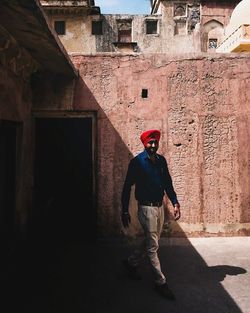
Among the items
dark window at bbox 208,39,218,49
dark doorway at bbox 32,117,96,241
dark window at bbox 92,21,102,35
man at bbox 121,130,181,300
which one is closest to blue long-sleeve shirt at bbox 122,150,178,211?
man at bbox 121,130,181,300

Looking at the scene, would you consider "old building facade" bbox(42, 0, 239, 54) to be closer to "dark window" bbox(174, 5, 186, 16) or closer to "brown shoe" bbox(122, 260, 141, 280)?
"dark window" bbox(174, 5, 186, 16)

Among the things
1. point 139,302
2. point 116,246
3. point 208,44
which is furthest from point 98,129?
point 208,44

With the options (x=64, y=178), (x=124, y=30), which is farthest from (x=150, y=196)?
(x=124, y=30)

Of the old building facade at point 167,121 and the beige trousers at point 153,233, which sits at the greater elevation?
the old building facade at point 167,121

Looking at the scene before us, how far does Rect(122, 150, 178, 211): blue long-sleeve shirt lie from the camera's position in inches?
160

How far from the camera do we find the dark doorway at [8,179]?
5172mm

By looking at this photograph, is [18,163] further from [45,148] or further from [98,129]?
[98,129]

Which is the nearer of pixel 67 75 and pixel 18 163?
pixel 18 163

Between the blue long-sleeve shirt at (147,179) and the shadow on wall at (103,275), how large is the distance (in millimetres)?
979

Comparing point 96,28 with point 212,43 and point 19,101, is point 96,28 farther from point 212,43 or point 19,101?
point 19,101

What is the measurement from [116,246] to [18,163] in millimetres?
2044

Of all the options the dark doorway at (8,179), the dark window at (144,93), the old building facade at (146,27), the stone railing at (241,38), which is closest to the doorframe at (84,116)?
the dark doorway at (8,179)

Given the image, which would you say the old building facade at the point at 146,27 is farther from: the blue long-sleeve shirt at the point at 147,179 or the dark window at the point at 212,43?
the blue long-sleeve shirt at the point at 147,179

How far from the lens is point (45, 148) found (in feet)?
21.2
